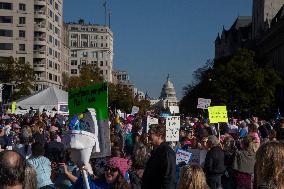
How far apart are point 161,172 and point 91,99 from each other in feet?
4.51

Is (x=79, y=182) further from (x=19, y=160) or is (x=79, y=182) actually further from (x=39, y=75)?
(x=39, y=75)

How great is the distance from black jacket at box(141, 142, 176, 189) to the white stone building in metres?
173

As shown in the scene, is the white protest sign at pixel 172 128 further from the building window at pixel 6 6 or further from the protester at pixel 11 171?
the building window at pixel 6 6

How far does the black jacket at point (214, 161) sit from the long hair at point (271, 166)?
23.8 ft

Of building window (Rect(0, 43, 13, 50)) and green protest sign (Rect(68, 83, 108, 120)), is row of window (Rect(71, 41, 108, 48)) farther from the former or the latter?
green protest sign (Rect(68, 83, 108, 120))

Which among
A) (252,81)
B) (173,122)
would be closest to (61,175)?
(173,122)

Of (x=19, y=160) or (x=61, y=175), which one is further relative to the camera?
(x=61, y=175)

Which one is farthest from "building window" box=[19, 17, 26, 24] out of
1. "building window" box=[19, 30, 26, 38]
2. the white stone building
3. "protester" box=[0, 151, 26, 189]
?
"protester" box=[0, 151, 26, 189]

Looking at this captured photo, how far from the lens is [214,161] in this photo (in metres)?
12.4

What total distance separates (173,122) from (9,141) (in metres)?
5.52

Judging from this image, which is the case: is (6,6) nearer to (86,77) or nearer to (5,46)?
(5,46)

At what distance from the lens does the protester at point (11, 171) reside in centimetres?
419

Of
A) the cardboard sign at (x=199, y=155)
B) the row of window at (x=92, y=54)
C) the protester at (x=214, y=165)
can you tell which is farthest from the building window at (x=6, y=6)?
the protester at (x=214, y=165)

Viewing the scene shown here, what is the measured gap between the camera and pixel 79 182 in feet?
23.5
